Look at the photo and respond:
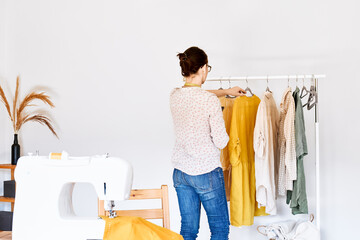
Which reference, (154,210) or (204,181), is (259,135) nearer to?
(204,181)

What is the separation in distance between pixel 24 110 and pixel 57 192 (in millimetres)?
2883

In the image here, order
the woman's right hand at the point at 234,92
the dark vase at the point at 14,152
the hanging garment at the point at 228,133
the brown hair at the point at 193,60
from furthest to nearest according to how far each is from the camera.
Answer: the dark vase at the point at 14,152, the hanging garment at the point at 228,133, the woman's right hand at the point at 234,92, the brown hair at the point at 193,60

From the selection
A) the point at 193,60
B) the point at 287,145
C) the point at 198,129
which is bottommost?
the point at 287,145

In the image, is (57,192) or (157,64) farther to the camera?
(157,64)

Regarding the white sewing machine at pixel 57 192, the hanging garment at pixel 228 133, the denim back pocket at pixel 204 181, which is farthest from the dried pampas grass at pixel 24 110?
the white sewing machine at pixel 57 192

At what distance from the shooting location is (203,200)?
2318 mm

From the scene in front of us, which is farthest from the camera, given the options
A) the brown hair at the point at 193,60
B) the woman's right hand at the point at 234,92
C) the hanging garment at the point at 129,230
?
the woman's right hand at the point at 234,92

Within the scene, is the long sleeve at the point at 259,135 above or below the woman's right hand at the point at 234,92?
below

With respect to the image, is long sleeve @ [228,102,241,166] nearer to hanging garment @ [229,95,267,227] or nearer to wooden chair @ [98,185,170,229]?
hanging garment @ [229,95,267,227]

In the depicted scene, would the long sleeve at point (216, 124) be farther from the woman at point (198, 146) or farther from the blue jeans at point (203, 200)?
the blue jeans at point (203, 200)

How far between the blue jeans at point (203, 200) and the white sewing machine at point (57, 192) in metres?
0.90

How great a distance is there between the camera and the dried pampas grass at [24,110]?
3.86 meters

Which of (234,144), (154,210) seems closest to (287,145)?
(234,144)

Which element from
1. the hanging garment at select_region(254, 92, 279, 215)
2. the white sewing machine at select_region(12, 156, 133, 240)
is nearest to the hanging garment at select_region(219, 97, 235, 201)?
the hanging garment at select_region(254, 92, 279, 215)
